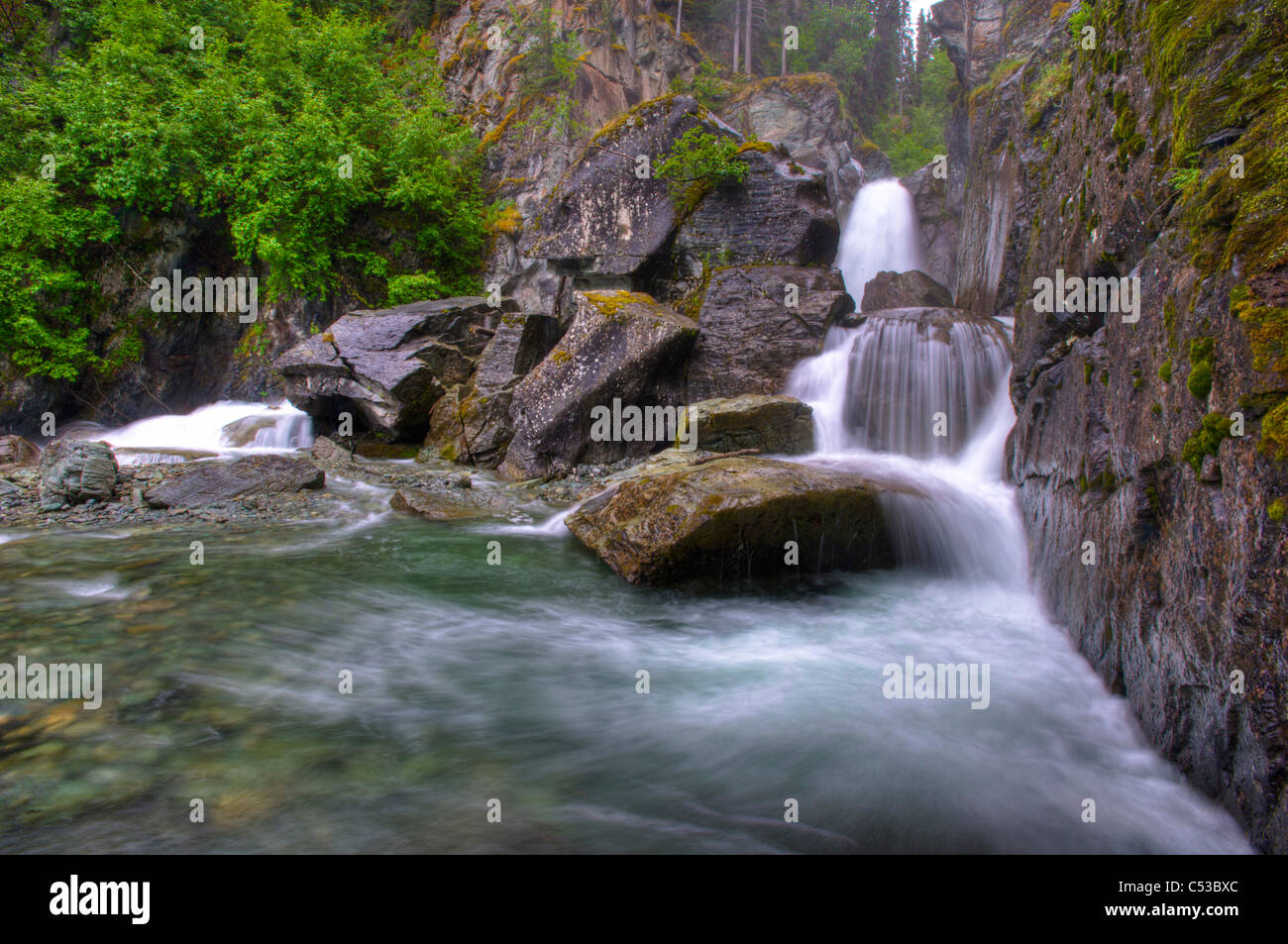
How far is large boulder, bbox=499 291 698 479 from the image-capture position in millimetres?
11938

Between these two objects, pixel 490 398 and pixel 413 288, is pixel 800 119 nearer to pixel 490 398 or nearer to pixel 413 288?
pixel 413 288

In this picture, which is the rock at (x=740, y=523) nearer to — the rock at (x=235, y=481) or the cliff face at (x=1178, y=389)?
the cliff face at (x=1178, y=389)

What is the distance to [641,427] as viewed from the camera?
12.7m

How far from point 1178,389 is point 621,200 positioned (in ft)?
43.4

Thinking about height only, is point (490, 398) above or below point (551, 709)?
above

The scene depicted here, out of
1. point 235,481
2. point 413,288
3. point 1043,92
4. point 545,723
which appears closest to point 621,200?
point 413,288

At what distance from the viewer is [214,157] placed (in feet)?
56.7

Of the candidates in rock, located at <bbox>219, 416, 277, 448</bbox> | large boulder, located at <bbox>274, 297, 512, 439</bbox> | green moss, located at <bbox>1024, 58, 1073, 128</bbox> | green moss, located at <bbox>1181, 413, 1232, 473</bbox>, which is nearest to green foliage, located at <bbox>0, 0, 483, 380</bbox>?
rock, located at <bbox>219, 416, 277, 448</bbox>

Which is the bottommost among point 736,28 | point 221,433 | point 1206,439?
point 1206,439

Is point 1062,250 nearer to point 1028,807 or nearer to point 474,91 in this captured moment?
point 1028,807

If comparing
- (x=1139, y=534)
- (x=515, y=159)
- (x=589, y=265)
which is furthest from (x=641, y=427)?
(x=515, y=159)

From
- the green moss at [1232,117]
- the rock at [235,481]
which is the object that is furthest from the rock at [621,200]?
the green moss at [1232,117]

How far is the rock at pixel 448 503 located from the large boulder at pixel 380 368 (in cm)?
383

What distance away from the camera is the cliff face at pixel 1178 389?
2.68 metres
